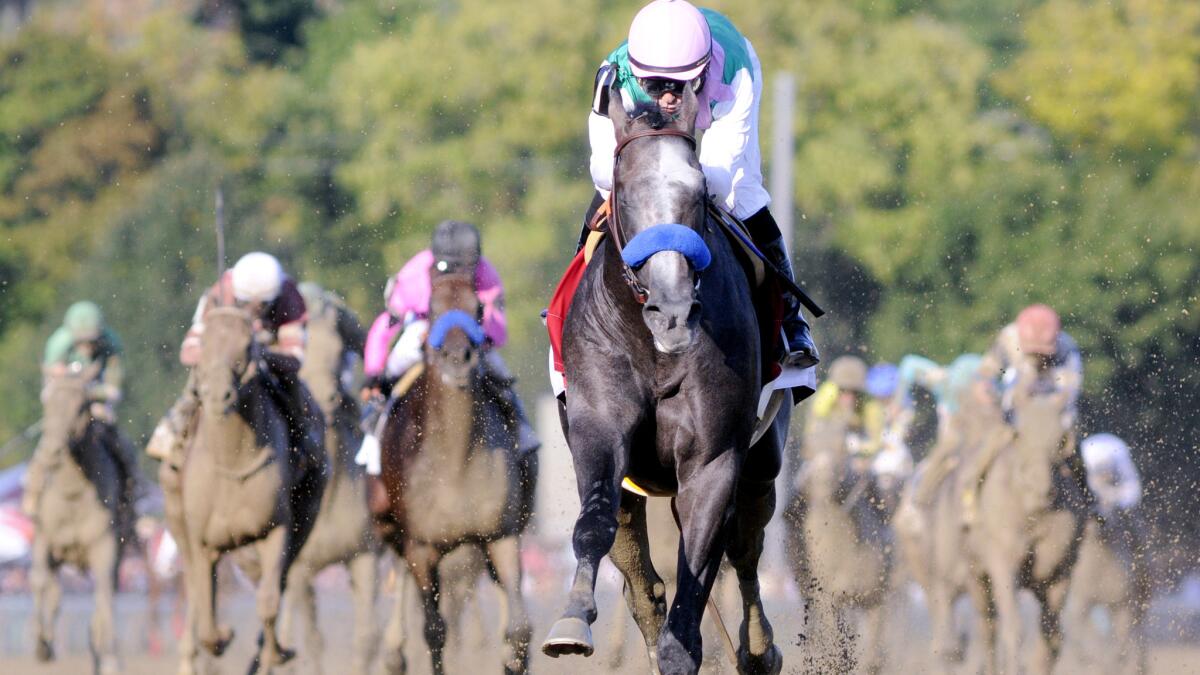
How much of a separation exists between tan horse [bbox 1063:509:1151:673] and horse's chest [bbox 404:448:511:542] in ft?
11.8

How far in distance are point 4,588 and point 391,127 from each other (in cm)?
→ 1187

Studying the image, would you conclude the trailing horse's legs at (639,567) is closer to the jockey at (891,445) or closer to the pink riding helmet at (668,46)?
the pink riding helmet at (668,46)

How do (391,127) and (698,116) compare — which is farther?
(391,127)

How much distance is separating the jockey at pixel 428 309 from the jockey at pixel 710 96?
3.44m

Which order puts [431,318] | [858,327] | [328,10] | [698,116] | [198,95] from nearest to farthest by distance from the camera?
[698,116] → [431,318] → [858,327] → [198,95] → [328,10]

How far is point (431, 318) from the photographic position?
11336 millimetres

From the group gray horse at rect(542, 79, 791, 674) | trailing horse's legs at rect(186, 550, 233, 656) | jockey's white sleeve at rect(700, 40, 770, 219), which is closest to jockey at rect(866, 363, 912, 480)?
trailing horse's legs at rect(186, 550, 233, 656)

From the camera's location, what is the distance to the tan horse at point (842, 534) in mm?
14109

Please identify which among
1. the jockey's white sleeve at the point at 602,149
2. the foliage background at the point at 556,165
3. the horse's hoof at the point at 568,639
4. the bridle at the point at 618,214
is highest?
the foliage background at the point at 556,165

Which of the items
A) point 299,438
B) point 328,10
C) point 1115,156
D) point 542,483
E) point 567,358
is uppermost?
point 328,10

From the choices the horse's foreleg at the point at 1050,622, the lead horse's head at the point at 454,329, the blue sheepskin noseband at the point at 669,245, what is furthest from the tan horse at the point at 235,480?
the blue sheepskin noseband at the point at 669,245

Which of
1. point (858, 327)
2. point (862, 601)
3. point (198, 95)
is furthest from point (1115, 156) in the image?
point (862, 601)

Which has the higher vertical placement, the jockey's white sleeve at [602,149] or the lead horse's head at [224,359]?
the lead horse's head at [224,359]

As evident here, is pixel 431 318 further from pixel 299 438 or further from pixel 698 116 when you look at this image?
pixel 698 116
